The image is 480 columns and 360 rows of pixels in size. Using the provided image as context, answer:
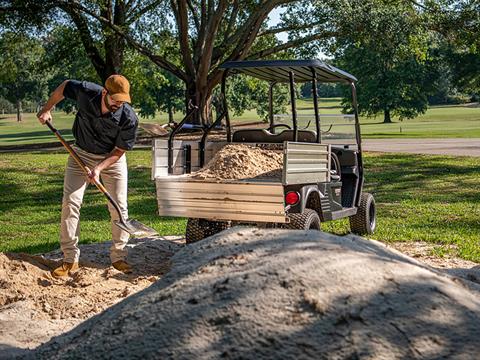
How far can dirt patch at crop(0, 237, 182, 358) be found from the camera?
199 inches

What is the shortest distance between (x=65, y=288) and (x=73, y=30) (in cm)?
2050

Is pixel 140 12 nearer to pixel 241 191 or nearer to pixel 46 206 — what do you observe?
pixel 46 206

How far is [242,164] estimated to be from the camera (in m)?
7.55

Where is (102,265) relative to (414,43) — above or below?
below

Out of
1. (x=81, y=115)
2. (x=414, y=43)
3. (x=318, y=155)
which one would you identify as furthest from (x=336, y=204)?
(x=414, y=43)

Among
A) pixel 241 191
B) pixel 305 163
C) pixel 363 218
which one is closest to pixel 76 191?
pixel 241 191

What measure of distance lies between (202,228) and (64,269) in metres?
1.54

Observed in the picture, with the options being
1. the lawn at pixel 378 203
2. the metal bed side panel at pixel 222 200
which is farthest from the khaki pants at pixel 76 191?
the lawn at pixel 378 203

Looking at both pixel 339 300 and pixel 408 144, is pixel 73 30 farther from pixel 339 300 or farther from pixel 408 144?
pixel 339 300

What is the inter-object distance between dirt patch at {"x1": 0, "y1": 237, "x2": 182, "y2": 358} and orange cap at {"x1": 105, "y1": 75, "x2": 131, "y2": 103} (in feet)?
5.25

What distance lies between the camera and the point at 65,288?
20.2 feet

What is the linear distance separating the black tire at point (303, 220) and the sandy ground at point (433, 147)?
58.3 feet

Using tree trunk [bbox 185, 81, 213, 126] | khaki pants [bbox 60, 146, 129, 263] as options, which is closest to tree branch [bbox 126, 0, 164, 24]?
→ tree trunk [bbox 185, 81, 213, 126]

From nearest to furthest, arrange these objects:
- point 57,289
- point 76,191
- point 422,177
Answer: point 57,289 < point 76,191 < point 422,177
